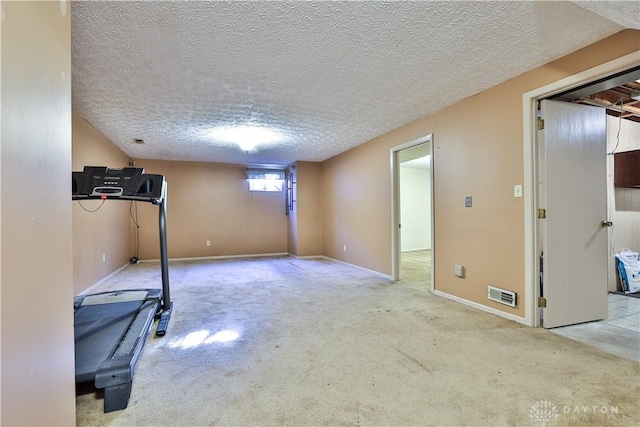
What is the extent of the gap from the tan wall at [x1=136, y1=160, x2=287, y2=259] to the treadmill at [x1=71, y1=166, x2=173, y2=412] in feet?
12.4

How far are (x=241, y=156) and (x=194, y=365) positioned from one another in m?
4.75

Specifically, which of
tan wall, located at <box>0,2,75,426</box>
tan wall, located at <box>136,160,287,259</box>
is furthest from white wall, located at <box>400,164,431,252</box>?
tan wall, located at <box>0,2,75,426</box>

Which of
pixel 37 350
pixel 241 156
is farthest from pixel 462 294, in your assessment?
pixel 241 156

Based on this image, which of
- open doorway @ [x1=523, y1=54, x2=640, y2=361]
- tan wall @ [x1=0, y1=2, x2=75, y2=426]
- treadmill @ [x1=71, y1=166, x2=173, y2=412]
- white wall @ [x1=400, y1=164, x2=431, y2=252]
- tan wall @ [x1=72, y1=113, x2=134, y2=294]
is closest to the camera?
tan wall @ [x1=0, y1=2, x2=75, y2=426]

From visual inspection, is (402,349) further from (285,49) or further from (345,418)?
(285,49)

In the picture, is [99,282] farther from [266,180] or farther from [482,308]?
[482,308]

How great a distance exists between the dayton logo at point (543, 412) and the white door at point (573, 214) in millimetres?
1246

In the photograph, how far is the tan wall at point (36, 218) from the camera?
2.83 feet

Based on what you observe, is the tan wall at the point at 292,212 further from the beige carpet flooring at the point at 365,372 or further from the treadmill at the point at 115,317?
the treadmill at the point at 115,317

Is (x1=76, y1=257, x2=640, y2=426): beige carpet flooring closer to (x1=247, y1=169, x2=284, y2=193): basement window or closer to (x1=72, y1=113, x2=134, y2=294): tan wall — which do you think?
(x1=72, y1=113, x2=134, y2=294): tan wall

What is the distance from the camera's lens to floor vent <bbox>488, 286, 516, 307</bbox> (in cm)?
267

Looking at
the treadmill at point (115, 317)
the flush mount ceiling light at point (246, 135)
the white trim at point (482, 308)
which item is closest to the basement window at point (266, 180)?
the flush mount ceiling light at point (246, 135)

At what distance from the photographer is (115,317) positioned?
2348mm

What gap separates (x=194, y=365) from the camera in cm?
195
